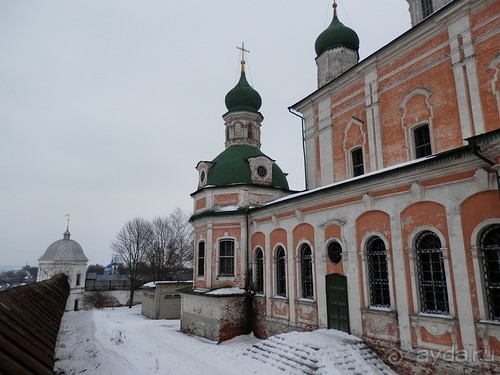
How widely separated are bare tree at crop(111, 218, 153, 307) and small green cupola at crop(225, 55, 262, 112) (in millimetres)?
24058

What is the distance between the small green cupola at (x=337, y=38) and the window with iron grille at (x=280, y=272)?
10272mm

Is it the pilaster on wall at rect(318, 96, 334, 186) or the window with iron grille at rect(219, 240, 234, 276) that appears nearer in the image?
the pilaster on wall at rect(318, 96, 334, 186)

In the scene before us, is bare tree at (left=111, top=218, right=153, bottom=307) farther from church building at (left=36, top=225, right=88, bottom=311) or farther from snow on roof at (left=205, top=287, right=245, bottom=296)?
snow on roof at (left=205, top=287, right=245, bottom=296)

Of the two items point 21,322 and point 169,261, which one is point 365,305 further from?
point 169,261

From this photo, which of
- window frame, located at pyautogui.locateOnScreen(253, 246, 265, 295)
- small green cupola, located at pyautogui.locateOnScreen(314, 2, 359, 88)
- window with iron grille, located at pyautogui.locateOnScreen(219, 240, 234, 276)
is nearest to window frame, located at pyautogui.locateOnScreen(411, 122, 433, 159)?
small green cupola, located at pyautogui.locateOnScreen(314, 2, 359, 88)

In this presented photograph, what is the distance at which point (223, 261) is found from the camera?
1841 centimetres

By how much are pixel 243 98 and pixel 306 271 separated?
12993 millimetres

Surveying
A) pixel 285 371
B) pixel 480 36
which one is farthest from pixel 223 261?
pixel 480 36

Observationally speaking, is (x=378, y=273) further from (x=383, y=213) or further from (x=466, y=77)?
(x=466, y=77)

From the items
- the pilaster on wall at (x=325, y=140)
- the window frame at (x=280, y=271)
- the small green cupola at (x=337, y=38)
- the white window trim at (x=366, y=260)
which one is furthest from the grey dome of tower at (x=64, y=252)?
the white window trim at (x=366, y=260)

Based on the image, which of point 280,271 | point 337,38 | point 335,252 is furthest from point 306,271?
point 337,38

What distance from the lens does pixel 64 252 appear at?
39250 mm

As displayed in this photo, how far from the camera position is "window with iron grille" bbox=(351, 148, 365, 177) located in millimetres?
14774

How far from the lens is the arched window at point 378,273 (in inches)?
424
